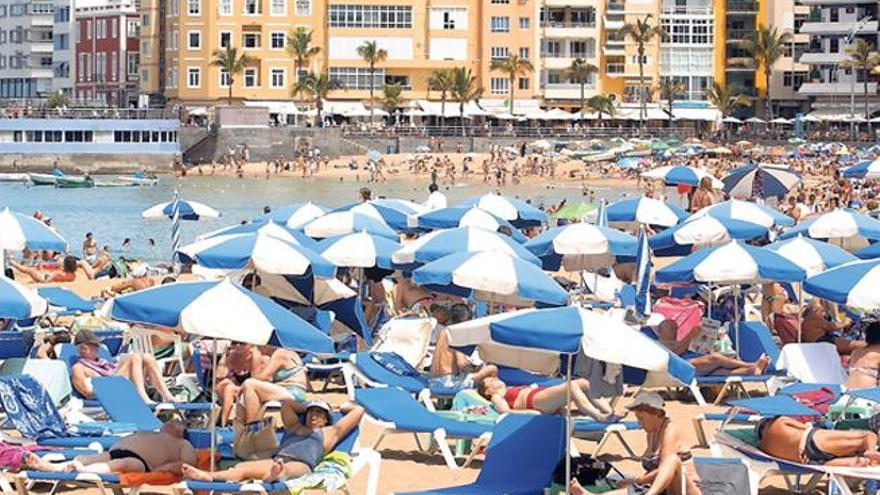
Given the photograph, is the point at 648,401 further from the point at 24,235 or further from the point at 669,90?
the point at 669,90

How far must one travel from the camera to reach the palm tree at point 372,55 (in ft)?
307

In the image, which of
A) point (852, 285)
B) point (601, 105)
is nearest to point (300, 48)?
point (601, 105)

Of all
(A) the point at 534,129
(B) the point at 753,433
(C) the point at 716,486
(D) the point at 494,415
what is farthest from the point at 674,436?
(A) the point at 534,129

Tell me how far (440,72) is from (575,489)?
276 feet

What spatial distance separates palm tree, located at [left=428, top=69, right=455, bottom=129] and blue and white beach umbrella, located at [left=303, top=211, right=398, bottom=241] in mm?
70942

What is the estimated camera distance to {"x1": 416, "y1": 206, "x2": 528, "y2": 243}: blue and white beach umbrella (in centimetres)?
2270

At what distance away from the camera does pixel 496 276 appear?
15.2m

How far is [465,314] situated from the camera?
1703 centimetres

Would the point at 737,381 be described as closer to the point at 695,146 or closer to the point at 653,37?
the point at 695,146

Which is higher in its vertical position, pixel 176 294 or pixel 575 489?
pixel 176 294

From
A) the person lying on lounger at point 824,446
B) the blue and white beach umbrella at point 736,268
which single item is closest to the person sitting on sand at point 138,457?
the person lying on lounger at point 824,446

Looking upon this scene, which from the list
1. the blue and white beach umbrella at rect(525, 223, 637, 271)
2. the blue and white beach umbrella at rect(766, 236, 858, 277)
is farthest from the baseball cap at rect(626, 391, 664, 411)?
the blue and white beach umbrella at rect(525, 223, 637, 271)

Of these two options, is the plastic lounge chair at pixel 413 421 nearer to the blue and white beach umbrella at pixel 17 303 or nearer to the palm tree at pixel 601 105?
the blue and white beach umbrella at pixel 17 303

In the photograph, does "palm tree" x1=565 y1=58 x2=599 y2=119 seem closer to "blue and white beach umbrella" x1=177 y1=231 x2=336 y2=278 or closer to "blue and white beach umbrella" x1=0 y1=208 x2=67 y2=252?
"blue and white beach umbrella" x1=0 y1=208 x2=67 y2=252
